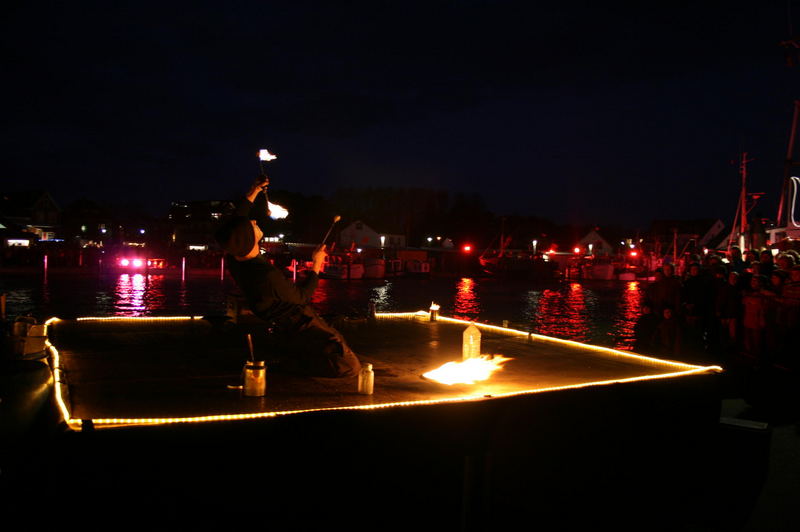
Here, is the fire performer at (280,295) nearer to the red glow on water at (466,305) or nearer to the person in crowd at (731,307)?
the person in crowd at (731,307)

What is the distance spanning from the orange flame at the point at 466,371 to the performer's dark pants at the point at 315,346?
0.96 metres

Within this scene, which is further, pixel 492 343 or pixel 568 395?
pixel 492 343

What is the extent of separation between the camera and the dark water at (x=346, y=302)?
69.1 feet

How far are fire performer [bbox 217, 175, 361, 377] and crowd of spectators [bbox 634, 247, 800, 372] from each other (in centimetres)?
567

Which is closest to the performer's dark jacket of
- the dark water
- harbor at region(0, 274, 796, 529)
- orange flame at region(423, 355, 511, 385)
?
harbor at region(0, 274, 796, 529)

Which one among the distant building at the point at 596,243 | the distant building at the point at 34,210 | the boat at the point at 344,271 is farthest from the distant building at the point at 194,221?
the distant building at the point at 596,243

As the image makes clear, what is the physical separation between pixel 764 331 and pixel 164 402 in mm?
10080

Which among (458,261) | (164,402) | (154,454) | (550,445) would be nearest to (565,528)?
(550,445)

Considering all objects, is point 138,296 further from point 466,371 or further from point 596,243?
point 596,243

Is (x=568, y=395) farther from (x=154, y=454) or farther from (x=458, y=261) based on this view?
(x=458, y=261)

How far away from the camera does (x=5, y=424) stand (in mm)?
5758

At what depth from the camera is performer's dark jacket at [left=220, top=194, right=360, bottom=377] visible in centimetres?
641

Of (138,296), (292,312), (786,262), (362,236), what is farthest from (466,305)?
(362,236)

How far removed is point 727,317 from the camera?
11.5 metres
